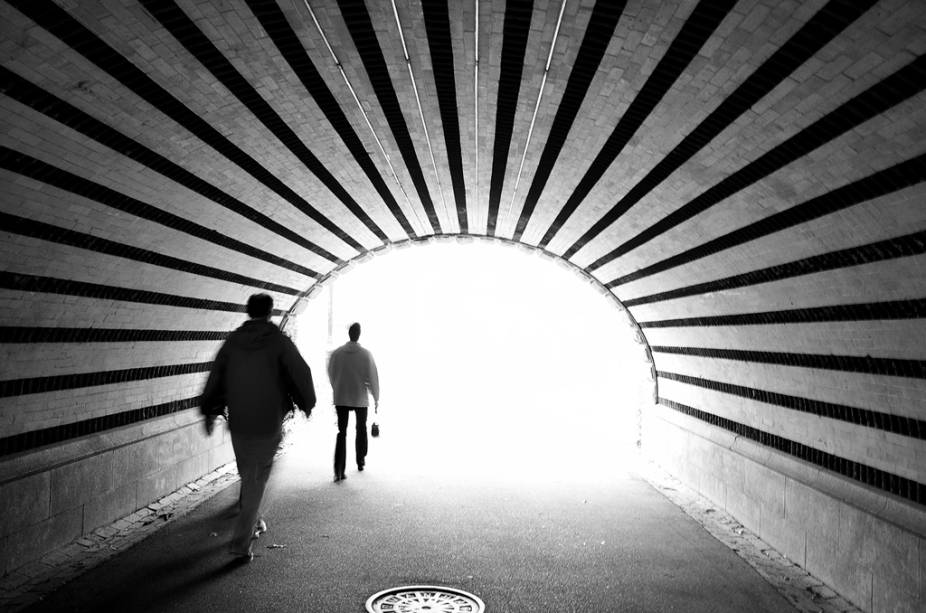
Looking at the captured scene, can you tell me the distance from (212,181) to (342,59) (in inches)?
90.8

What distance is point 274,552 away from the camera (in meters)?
6.20

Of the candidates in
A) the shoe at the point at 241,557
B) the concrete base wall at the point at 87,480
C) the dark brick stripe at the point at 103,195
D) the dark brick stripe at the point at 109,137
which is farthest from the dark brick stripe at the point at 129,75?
the shoe at the point at 241,557

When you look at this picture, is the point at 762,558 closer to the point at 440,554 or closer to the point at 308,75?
the point at 440,554

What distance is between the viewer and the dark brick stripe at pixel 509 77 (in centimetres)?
504

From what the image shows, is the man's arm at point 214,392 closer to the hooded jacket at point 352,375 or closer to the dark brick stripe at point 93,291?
the dark brick stripe at point 93,291

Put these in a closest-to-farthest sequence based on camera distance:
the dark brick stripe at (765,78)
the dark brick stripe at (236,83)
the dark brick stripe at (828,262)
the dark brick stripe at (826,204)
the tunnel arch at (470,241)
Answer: the dark brick stripe at (765,78)
the dark brick stripe at (826,204)
the dark brick stripe at (236,83)
the dark brick stripe at (828,262)
the tunnel arch at (470,241)

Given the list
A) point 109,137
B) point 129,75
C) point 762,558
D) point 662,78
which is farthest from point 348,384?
point 662,78

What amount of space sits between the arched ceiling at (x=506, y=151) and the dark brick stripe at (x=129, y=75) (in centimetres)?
2

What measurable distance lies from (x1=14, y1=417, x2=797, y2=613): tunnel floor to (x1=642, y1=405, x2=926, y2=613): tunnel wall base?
561mm

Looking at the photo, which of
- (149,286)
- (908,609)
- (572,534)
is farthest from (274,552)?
(908,609)

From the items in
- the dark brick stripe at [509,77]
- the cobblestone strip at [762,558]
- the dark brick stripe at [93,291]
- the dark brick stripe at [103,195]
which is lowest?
the cobblestone strip at [762,558]

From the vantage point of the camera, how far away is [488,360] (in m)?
33.3

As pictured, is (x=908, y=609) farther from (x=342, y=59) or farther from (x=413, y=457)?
(x=413, y=457)

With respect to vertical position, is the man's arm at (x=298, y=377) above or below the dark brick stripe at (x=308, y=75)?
below
